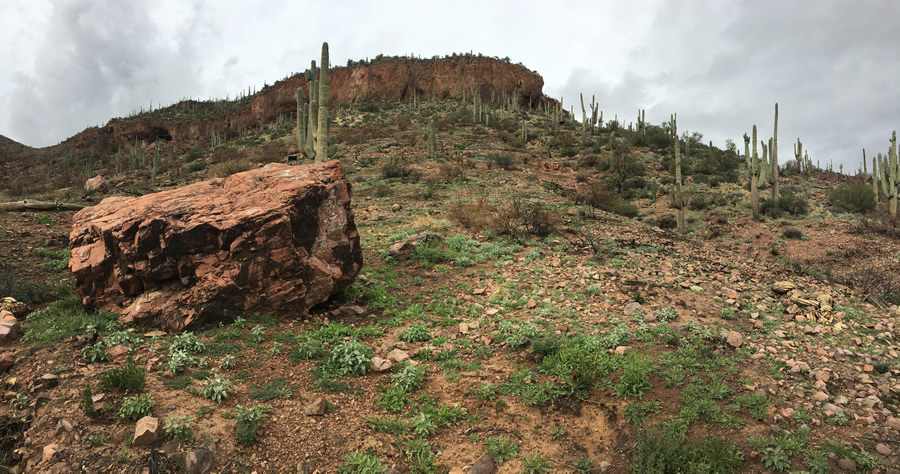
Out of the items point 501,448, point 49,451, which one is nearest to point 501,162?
point 501,448

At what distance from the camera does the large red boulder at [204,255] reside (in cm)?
645

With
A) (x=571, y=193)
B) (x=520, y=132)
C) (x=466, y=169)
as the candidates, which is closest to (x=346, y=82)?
(x=520, y=132)

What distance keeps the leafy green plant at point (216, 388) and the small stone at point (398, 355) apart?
2.19 meters

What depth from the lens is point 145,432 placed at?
402 centimetres

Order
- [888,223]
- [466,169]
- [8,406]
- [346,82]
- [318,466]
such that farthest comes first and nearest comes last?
1. [346,82]
2. [466,169]
3. [888,223]
4. [8,406]
5. [318,466]

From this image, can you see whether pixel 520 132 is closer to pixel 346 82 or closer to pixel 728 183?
pixel 728 183

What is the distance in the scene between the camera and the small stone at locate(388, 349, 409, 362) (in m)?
6.19

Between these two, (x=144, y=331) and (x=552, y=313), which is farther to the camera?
(x=552, y=313)

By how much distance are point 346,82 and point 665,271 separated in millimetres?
61496

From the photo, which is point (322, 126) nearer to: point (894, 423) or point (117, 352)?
point (117, 352)

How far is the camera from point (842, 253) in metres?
13.9

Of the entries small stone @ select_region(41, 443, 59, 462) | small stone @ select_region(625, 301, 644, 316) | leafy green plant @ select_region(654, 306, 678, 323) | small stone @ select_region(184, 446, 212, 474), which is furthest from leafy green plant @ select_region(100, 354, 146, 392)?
leafy green plant @ select_region(654, 306, 678, 323)

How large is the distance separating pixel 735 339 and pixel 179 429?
7.47 meters

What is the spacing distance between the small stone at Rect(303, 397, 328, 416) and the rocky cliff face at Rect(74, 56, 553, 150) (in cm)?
5805
